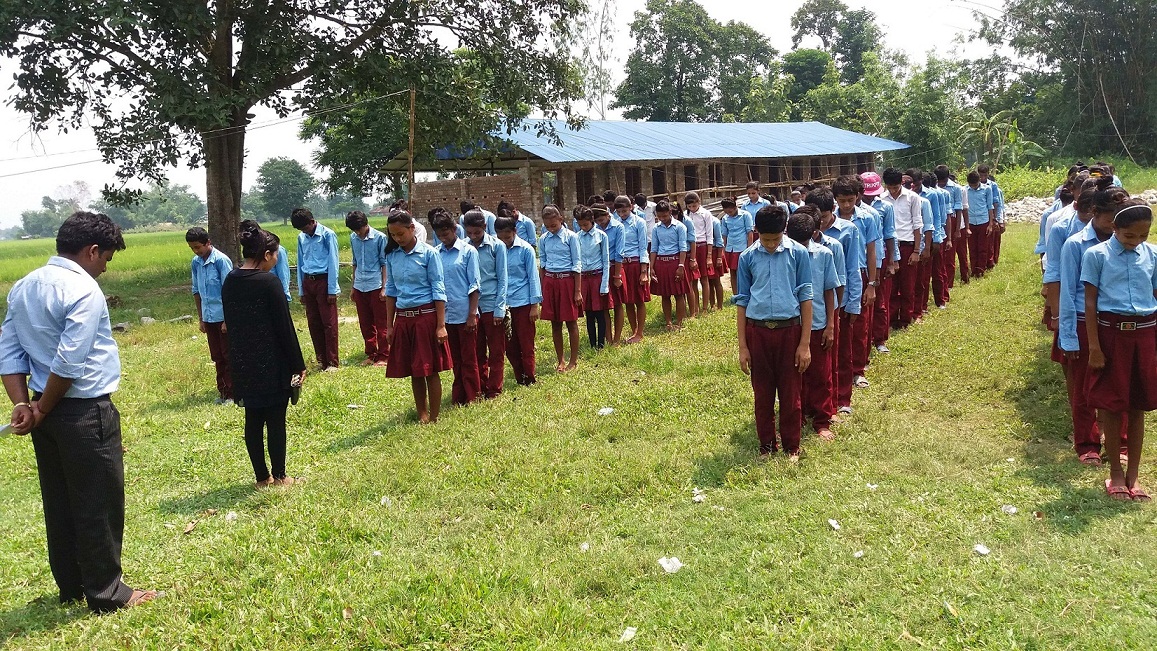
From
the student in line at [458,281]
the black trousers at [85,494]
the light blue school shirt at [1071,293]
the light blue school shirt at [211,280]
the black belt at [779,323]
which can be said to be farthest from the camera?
the light blue school shirt at [211,280]

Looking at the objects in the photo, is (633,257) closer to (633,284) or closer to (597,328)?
(633,284)

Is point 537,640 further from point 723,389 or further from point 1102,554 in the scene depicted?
point 723,389

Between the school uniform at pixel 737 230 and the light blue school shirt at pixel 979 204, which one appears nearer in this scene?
the school uniform at pixel 737 230

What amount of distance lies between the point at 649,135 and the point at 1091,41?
2312 centimetres

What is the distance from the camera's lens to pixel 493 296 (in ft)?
24.0

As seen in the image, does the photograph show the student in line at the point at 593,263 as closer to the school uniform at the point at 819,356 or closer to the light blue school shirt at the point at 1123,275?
the school uniform at the point at 819,356

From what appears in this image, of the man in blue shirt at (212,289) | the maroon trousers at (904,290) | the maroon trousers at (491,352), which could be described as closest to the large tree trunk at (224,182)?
the man in blue shirt at (212,289)

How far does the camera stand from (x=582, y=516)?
4816 mm

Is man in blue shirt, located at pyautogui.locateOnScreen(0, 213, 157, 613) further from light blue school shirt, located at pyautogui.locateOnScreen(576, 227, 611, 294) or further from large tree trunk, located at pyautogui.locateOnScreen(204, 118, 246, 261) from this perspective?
large tree trunk, located at pyautogui.locateOnScreen(204, 118, 246, 261)

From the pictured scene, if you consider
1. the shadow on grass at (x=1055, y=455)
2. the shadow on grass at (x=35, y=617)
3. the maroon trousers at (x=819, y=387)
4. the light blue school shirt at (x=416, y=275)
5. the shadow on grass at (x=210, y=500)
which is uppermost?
the light blue school shirt at (x=416, y=275)

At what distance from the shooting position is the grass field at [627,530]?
3586mm

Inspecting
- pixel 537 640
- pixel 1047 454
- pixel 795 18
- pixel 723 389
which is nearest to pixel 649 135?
pixel 723 389

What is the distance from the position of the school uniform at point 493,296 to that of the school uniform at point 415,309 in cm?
70

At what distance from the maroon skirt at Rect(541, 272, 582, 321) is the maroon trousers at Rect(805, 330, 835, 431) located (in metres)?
2.98
